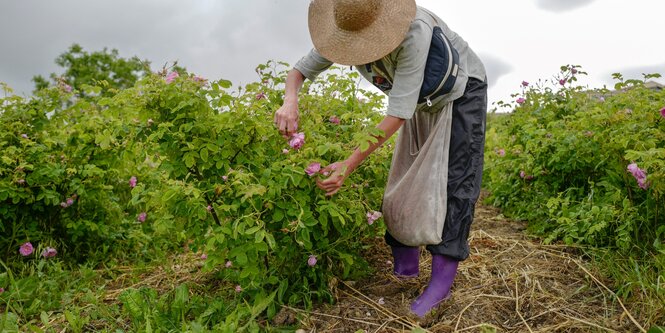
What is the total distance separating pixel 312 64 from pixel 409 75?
21.4 inches

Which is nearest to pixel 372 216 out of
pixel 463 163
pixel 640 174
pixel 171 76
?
pixel 463 163

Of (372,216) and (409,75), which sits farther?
(372,216)

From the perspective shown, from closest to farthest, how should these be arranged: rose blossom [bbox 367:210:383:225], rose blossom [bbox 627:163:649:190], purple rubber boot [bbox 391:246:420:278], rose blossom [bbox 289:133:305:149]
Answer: rose blossom [bbox 289:133:305:149] → rose blossom [bbox 367:210:383:225] → rose blossom [bbox 627:163:649:190] → purple rubber boot [bbox 391:246:420:278]

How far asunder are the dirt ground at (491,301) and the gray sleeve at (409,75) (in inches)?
35.5

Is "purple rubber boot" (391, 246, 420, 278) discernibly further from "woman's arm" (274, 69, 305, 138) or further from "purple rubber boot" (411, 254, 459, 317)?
"woman's arm" (274, 69, 305, 138)

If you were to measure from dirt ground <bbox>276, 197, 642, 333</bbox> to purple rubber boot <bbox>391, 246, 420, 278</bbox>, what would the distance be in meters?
0.04

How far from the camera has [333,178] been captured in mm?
2182

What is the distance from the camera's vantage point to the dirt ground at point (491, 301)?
246 cm

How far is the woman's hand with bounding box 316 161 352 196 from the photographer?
2176 millimetres

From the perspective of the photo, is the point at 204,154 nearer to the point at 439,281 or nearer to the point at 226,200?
the point at 226,200

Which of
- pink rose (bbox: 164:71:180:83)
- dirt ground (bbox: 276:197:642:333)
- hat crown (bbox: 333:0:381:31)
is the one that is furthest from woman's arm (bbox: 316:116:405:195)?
pink rose (bbox: 164:71:180:83)

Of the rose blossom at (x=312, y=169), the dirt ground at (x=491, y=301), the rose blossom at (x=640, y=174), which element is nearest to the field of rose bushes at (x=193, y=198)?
the rose blossom at (x=312, y=169)

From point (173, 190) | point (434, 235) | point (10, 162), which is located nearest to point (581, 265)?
point (434, 235)

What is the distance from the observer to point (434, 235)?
8.04 ft
